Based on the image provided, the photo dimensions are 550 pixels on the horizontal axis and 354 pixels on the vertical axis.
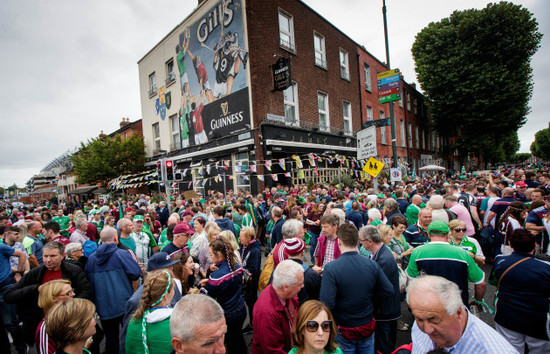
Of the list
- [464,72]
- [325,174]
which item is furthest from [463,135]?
[325,174]

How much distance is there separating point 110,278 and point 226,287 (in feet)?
5.59

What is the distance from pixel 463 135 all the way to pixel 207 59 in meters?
27.3

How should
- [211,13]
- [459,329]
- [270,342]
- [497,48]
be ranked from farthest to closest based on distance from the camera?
[497,48]
[211,13]
[270,342]
[459,329]

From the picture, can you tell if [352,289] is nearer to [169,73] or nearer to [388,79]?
[388,79]

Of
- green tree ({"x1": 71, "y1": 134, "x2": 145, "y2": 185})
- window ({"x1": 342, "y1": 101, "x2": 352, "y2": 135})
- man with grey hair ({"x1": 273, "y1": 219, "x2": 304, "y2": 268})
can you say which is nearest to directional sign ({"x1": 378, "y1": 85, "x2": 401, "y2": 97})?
window ({"x1": 342, "y1": 101, "x2": 352, "y2": 135})

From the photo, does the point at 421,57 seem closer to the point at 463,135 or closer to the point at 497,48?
the point at 497,48

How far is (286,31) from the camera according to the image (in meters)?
15.7

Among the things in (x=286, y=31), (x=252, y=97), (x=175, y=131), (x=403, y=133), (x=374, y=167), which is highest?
(x=286, y=31)

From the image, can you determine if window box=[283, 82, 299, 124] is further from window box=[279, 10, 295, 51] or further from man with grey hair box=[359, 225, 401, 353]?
man with grey hair box=[359, 225, 401, 353]

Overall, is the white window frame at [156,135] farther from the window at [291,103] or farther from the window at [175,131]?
the window at [291,103]

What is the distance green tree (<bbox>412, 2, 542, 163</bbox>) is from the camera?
2227 cm

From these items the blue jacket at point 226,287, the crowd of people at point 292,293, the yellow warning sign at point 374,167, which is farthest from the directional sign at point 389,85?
the blue jacket at point 226,287

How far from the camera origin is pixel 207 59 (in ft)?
52.4

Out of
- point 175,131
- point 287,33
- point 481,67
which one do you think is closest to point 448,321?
point 287,33
